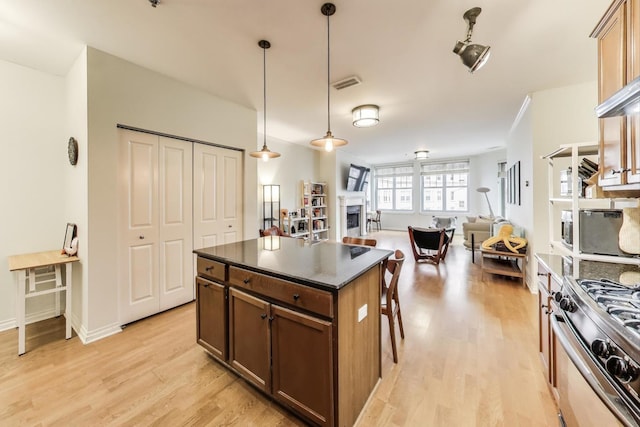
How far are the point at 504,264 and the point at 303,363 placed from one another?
428 cm

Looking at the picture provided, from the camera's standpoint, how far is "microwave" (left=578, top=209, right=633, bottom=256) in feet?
5.21

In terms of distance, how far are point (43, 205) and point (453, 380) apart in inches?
174

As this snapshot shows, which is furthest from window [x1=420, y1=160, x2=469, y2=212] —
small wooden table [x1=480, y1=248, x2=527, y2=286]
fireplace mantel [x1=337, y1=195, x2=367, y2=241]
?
small wooden table [x1=480, y1=248, x2=527, y2=286]

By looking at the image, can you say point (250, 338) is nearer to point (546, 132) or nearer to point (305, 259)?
point (305, 259)

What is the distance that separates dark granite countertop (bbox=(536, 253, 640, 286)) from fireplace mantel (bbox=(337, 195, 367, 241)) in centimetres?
586

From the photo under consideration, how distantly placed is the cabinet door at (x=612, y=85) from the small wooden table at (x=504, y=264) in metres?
2.80

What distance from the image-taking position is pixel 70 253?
2.55m

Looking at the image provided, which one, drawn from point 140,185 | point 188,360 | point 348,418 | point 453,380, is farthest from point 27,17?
point 453,380

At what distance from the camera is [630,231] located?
1463 millimetres

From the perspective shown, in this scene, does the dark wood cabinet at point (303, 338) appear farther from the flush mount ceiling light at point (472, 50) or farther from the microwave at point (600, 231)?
the flush mount ceiling light at point (472, 50)

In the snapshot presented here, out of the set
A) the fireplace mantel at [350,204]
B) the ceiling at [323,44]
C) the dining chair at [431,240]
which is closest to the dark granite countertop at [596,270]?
the ceiling at [323,44]

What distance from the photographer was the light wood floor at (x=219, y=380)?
155cm

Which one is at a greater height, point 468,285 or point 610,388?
point 610,388

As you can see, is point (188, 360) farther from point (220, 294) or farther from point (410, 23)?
point (410, 23)
